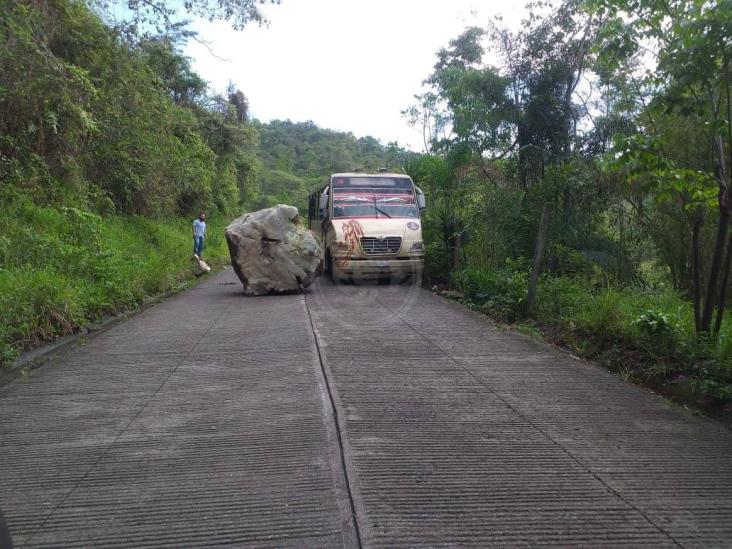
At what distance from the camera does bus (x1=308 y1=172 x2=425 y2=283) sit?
1415 centimetres

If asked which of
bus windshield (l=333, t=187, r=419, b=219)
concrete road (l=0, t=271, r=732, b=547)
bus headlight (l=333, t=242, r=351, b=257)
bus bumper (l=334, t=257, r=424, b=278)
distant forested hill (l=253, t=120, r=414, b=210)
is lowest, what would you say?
concrete road (l=0, t=271, r=732, b=547)

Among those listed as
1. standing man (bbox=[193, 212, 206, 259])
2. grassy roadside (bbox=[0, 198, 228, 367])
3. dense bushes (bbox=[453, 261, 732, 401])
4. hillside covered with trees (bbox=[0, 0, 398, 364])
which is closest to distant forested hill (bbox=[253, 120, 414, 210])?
standing man (bbox=[193, 212, 206, 259])

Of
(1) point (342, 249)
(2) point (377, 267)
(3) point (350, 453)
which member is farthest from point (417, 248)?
(3) point (350, 453)

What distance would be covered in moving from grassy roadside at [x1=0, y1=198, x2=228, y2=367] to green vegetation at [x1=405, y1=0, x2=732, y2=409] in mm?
6166

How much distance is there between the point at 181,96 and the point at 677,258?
84.0 feet

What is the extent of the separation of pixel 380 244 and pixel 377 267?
54 centimetres

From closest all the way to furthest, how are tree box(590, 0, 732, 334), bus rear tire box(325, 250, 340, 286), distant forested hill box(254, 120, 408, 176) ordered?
tree box(590, 0, 732, 334), bus rear tire box(325, 250, 340, 286), distant forested hill box(254, 120, 408, 176)

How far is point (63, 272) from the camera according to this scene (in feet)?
31.0

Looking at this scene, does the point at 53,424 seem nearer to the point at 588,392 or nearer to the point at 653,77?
the point at 588,392

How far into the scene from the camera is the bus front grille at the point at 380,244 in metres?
14.1

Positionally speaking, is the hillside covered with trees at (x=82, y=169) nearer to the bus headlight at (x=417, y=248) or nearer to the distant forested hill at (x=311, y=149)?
the bus headlight at (x=417, y=248)

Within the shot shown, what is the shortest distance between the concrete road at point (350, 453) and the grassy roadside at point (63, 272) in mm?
745

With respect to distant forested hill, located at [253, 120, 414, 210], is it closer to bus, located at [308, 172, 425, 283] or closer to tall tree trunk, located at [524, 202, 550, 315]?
bus, located at [308, 172, 425, 283]

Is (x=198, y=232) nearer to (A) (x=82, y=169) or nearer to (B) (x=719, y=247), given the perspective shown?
(A) (x=82, y=169)
